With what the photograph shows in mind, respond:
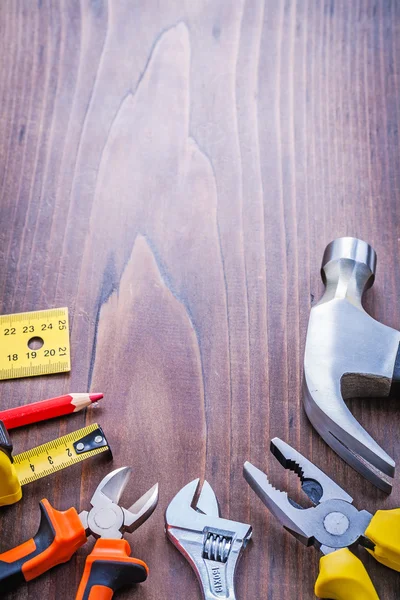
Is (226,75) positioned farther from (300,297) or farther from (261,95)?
(300,297)

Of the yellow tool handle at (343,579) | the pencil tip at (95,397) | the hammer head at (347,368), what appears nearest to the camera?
the yellow tool handle at (343,579)

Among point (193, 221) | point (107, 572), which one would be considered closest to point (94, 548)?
point (107, 572)

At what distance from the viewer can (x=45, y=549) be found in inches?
36.4

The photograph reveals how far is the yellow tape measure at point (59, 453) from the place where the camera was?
1041 mm

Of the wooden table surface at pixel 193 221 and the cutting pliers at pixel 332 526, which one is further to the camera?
the wooden table surface at pixel 193 221

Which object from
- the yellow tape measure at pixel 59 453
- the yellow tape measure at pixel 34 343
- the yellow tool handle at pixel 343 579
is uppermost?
the yellow tape measure at pixel 34 343

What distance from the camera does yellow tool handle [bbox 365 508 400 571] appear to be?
881mm

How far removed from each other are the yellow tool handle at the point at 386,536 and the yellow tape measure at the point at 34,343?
0.57m

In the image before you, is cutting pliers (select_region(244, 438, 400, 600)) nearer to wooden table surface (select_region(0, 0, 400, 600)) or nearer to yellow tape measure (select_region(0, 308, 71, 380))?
wooden table surface (select_region(0, 0, 400, 600))

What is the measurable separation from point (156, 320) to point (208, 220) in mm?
251

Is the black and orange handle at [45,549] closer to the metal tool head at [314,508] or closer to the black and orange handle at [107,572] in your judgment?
the black and orange handle at [107,572]

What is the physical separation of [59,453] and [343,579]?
47 cm

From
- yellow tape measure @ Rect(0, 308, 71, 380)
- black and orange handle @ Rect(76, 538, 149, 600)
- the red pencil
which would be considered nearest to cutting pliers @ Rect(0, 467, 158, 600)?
black and orange handle @ Rect(76, 538, 149, 600)

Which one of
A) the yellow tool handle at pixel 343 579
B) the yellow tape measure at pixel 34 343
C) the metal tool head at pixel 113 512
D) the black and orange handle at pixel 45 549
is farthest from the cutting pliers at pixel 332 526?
the yellow tape measure at pixel 34 343
